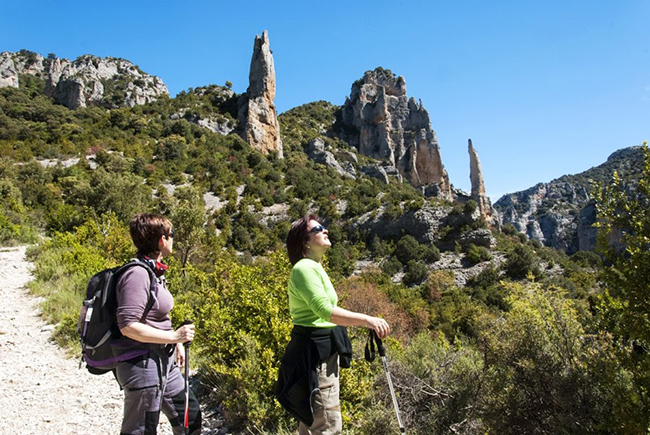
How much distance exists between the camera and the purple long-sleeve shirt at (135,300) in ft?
5.23

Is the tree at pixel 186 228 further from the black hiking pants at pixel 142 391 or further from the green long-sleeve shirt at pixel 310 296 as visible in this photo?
the green long-sleeve shirt at pixel 310 296

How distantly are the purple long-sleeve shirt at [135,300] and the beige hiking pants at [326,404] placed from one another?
2.81 feet

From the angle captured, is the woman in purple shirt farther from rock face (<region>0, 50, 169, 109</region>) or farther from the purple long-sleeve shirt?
rock face (<region>0, 50, 169, 109</region>)

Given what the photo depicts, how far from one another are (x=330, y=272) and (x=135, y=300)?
272 inches

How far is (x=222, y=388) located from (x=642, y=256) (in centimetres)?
366

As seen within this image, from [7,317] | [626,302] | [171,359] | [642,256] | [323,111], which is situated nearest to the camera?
[171,359]

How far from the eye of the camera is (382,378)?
12.4 ft

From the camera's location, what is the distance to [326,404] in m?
1.71

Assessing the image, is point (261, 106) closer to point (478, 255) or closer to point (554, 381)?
point (478, 255)

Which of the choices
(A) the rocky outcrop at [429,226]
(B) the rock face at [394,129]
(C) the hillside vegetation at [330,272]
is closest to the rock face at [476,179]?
(B) the rock face at [394,129]

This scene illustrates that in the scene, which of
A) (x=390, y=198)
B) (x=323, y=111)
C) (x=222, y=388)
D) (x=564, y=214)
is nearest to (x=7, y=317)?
(x=222, y=388)

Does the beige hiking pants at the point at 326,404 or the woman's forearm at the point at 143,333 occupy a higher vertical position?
the woman's forearm at the point at 143,333

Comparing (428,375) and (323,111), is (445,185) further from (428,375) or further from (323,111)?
(428,375)

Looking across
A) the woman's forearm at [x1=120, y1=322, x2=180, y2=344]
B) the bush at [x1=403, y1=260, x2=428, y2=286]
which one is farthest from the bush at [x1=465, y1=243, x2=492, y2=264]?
the woman's forearm at [x1=120, y1=322, x2=180, y2=344]
